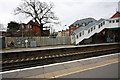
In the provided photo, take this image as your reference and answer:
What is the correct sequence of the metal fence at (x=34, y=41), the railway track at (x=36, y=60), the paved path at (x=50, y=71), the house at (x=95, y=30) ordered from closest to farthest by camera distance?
the paved path at (x=50, y=71) → the railway track at (x=36, y=60) → the metal fence at (x=34, y=41) → the house at (x=95, y=30)

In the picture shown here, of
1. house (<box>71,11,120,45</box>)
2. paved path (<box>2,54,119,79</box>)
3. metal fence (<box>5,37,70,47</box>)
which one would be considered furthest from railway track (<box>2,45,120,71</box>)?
house (<box>71,11,120,45</box>)

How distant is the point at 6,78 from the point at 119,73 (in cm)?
584

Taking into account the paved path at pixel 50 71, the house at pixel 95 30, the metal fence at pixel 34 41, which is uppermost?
the house at pixel 95 30

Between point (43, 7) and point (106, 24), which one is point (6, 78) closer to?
point (106, 24)

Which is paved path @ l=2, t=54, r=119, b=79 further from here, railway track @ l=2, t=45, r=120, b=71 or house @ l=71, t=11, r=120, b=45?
house @ l=71, t=11, r=120, b=45

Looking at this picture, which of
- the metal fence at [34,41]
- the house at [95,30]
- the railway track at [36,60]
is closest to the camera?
the railway track at [36,60]

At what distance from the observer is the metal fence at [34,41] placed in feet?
47.5

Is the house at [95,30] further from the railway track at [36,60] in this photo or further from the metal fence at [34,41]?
the railway track at [36,60]

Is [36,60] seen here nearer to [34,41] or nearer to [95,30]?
[34,41]

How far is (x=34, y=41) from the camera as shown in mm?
15805

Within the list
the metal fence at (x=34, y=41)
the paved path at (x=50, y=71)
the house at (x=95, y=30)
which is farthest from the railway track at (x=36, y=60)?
the house at (x=95, y=30)

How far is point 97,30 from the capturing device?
17.0 m

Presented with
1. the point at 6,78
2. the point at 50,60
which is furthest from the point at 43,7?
the point at 6,78

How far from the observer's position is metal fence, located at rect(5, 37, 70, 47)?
14484mm
